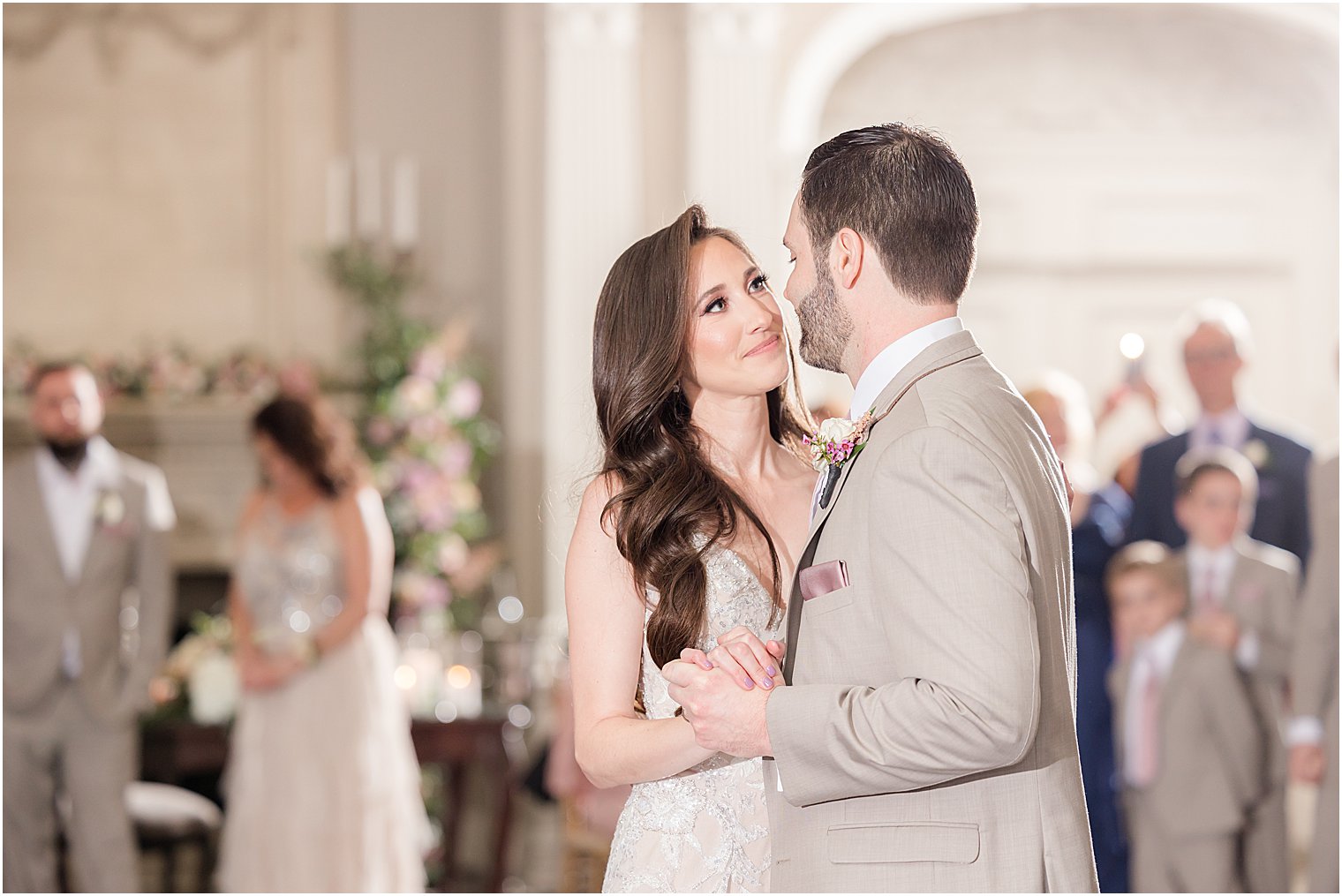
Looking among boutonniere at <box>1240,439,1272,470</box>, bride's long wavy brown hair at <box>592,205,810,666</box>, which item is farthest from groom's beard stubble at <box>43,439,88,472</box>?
boutonniere at <box>1240,439,1272,470</box>

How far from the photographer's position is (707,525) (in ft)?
8.01

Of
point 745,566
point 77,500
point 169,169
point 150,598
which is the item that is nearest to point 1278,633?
point 745,566

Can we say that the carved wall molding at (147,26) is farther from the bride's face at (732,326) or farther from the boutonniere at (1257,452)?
the bride's face at (732,326)

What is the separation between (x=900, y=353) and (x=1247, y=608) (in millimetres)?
3413

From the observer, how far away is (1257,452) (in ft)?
16.8

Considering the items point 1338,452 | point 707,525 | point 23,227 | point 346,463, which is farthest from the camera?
point 23,227

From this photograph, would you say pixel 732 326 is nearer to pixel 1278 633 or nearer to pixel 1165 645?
pixel 1165 645

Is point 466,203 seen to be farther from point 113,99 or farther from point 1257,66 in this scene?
point 1257,66

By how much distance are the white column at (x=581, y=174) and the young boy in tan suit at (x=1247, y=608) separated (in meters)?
2.87

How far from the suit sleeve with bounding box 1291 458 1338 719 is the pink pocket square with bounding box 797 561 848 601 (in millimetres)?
2895

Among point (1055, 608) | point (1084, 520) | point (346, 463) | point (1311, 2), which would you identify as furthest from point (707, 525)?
point (1311, 2)

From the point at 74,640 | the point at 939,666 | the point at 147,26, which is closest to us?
the point at 939,666

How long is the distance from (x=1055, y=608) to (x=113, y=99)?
6852 millimetres

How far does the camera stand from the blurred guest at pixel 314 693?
550 centimetres
